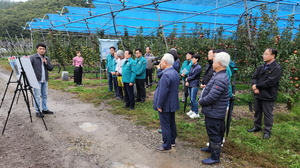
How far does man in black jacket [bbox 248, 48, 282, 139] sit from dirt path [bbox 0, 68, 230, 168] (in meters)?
1.50

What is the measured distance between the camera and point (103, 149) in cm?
353

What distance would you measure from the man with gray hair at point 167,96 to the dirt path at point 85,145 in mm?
405

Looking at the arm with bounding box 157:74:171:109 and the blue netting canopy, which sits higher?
the blue netting canopy

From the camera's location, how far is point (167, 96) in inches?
130

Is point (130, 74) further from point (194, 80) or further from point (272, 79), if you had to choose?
point (272, 79)

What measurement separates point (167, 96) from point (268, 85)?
202cm

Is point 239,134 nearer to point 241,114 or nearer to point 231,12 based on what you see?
point 241,114

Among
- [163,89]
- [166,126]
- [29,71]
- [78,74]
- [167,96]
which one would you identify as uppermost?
[29,71]

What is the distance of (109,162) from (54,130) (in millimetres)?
1920

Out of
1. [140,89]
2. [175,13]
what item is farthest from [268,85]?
[175,13]

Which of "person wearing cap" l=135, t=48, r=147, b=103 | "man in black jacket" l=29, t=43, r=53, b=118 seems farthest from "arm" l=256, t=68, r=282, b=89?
"man in black jacket" l=29, t=43, r=53, b=118

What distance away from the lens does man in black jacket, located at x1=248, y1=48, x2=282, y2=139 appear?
12.2ft

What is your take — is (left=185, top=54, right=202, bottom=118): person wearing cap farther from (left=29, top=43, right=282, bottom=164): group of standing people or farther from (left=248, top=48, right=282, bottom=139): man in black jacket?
(left=248, top=48, right=282, bottom=139): man in black jacket

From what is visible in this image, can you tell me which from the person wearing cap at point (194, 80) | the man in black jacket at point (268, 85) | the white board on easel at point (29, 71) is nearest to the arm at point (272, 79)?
the man in black jacket at point (268, 85)
